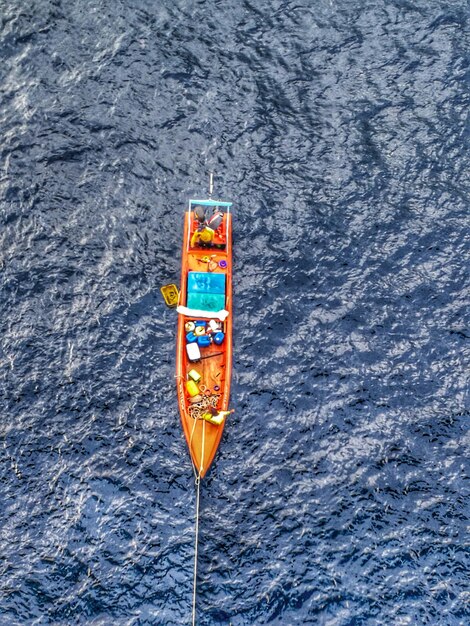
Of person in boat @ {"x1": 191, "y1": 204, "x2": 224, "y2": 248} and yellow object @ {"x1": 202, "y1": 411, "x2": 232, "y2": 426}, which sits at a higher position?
person in boat @ {"x1": 191, "y1": 204, "x2": 224, "y2": 248}

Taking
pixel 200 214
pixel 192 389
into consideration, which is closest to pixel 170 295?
pixel 200 214

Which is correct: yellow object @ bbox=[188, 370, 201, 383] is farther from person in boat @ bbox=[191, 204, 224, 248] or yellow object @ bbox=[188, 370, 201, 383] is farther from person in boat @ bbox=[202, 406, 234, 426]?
person in boat @ bbox=[191, 204, 224, 248]

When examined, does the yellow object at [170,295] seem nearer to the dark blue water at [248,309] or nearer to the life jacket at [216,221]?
the dark blue water at [248,309]

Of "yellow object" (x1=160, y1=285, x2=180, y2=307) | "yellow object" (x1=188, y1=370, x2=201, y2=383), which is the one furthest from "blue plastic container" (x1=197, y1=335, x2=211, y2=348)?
"yellow object" (x1=160, y1=285, x2=180, y2=307)

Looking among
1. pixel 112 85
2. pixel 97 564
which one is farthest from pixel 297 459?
pixel 112 85

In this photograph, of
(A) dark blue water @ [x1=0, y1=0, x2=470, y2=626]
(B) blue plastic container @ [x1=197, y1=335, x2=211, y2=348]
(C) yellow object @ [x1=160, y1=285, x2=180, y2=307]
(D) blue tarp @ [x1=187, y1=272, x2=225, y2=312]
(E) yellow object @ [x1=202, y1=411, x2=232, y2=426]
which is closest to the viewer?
(A) dark blue water @ [x1=0, y1=0, x2=470, y2=626]

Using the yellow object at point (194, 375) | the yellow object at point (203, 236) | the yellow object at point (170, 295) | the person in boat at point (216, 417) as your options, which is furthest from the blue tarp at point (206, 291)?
the person in boat at point (216, 417)

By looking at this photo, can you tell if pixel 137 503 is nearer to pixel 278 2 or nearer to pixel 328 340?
pixel 328 340
